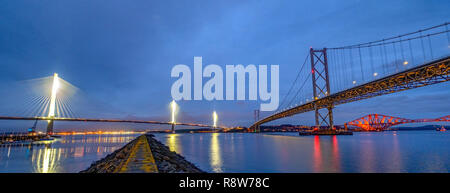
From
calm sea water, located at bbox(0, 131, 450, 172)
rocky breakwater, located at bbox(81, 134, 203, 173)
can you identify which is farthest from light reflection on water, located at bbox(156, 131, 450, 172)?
rocky breakwater, located at bbox(81, 134, 203, 173)

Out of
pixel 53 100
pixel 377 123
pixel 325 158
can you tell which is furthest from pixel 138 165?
pixel 377 123

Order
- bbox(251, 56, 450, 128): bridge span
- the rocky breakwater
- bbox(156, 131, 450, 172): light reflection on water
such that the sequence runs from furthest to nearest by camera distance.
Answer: bbox(251, 56, 450, 128): bridge span, bbox(156, 131, 450, 172): light reflection on water, the rocky breakwater

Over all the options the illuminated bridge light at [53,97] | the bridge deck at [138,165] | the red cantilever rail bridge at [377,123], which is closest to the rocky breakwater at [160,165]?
the bridge deck at [138,165]

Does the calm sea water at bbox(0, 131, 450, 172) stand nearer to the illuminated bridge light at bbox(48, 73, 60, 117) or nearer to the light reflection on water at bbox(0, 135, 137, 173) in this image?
the light reflection on water at bbox(0, 135, 137, 173)

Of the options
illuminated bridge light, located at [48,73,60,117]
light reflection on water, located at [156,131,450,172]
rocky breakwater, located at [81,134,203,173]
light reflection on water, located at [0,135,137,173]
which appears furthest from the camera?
illuminated bridge light, located at [48,73,60,117]

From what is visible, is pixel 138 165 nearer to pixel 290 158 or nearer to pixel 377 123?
pixel 290 158

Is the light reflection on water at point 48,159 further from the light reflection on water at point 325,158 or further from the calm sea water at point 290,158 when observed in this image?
the light reflection on water at point 325,158

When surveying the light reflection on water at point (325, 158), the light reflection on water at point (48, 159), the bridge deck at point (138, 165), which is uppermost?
the bridge deck at point (138, 165)

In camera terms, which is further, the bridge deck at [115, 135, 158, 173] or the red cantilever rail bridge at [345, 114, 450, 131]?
the red cantilever rail bridge at [345, 114, 450, 131]

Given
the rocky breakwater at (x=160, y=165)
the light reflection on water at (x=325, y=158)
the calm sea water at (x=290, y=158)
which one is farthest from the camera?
the calm sea water at (x=290, y=158)
